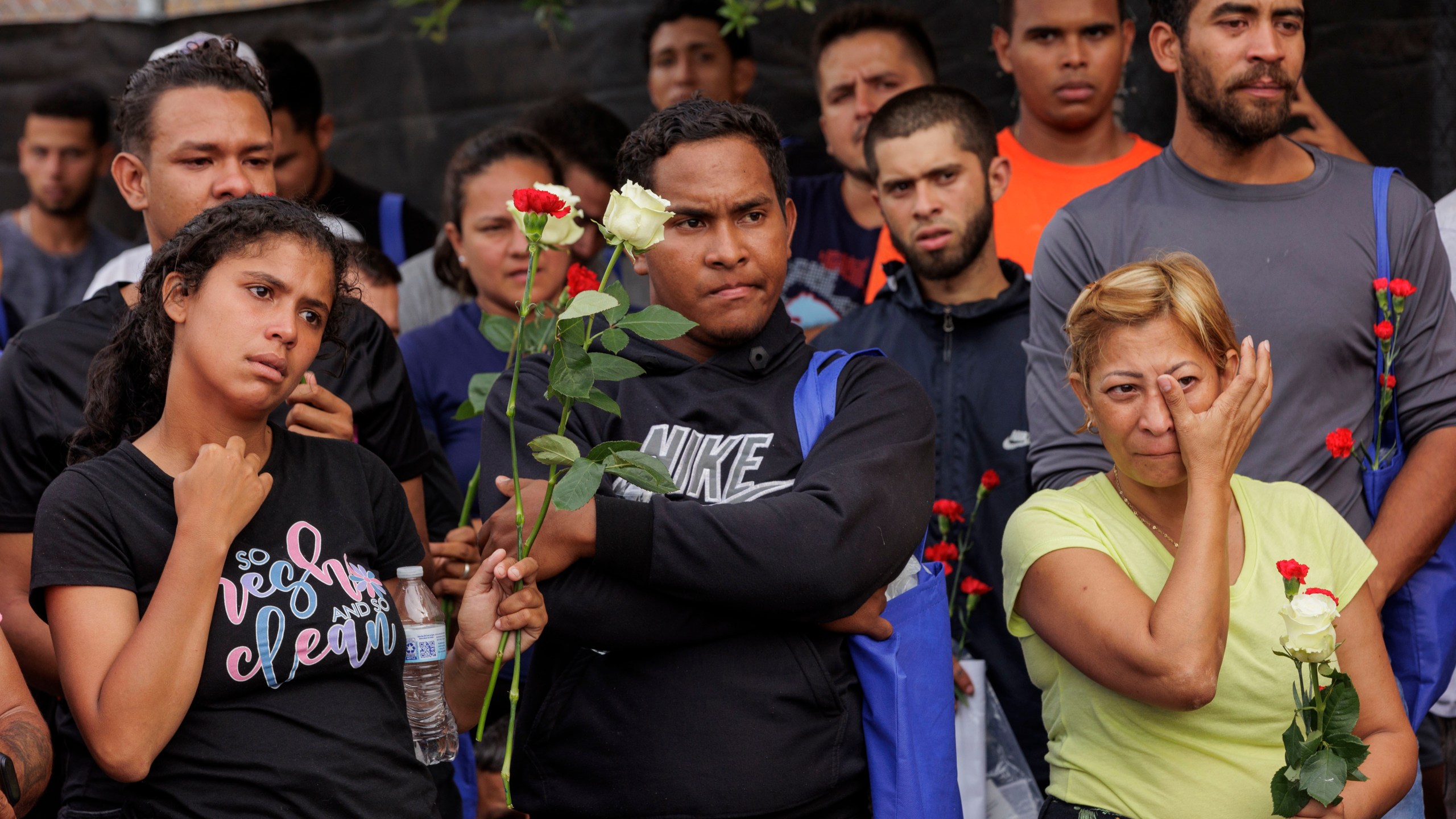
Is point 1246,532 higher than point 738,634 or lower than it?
higher

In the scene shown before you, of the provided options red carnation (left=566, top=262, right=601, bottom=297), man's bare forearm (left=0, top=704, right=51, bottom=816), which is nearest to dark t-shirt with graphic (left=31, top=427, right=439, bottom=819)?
man's bare forearm (left=0, top=704, right=51, bottom=816)

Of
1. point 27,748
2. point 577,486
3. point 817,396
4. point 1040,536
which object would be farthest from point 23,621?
point 1040,536

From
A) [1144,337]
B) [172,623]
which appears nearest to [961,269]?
[1144,337]

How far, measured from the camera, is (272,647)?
2104 mm

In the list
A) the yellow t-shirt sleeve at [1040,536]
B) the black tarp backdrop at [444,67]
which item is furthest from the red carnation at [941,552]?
the black tarp backdrop at [444,67]

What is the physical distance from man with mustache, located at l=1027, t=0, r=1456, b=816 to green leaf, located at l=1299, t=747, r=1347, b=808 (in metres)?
0.71

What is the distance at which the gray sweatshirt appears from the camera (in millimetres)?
2834

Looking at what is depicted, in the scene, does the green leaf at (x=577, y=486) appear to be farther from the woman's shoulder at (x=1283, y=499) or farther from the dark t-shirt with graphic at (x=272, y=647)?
the woman's shoulder at (x=1283, y=499)

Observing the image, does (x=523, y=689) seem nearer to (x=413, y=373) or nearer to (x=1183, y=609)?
(x=1183, y=609)

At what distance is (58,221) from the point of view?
550 cm

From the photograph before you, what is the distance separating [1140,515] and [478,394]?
1.30m

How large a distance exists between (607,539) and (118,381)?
37.5 inches

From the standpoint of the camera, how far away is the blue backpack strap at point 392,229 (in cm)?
503

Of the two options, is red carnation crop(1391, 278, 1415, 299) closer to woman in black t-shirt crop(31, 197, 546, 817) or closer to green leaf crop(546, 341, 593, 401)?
green leaf crop(546, 341, 593, 401)
